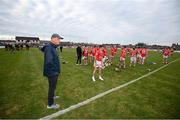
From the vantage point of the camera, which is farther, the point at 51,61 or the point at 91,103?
the point at 91,103

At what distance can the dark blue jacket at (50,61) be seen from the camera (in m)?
5.41

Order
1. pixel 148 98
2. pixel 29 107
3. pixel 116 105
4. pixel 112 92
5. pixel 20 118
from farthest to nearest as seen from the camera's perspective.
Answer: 1. pixel 112 92
2. pixel 148 98
3. pixel 116 105
4. pixel 29 107
5. pixel 20 118

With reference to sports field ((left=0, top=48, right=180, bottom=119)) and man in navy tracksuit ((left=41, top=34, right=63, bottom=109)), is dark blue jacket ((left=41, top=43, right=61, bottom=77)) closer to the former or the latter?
man in navy tracksuit ((left=41, top=34, right=63, bottom=109))

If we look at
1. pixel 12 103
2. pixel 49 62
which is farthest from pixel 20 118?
pixel 49 62

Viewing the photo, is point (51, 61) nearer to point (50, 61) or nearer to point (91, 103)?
point (50, 61)

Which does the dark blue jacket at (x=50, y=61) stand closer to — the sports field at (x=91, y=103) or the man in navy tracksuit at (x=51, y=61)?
the man in navy tracksuit at (x=51, y=61)

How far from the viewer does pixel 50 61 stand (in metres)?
5.39

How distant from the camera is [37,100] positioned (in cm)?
677

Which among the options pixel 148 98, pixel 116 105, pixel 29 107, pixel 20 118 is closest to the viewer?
pixel 20 118

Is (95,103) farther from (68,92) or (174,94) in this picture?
(174,94)

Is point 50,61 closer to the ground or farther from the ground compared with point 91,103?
farther from the ground

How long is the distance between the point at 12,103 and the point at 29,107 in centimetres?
83

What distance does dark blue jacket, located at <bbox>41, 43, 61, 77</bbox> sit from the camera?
5410 millimetres

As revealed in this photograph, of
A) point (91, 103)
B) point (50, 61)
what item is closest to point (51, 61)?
point (50, 61)
